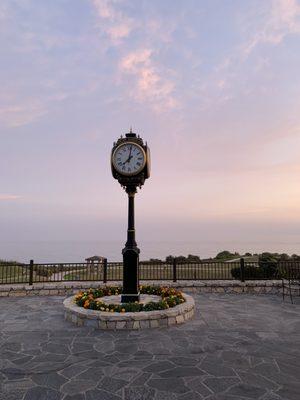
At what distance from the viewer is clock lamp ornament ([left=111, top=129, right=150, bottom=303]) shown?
30.5ft

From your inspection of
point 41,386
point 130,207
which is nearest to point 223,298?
point 130,207

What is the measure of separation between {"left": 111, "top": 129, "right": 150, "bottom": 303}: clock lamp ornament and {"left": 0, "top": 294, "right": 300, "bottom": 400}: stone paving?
5.98ft

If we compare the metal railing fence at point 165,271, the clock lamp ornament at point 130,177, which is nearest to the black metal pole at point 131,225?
the clock lamp ornament at point 130,177

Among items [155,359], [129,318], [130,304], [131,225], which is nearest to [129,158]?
[131,225]

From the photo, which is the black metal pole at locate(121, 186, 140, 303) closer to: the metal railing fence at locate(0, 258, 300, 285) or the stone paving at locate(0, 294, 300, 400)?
→ the stone paving at locate(0, 294, 300, 400)

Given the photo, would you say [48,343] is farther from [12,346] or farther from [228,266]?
[228,266]

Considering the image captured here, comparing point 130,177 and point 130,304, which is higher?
point 130,177

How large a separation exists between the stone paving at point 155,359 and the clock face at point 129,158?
172 inches

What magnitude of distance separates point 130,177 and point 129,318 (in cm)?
386

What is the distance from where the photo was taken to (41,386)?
4.77 meters

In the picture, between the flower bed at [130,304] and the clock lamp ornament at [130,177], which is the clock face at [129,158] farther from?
the flower bed at [130,304]

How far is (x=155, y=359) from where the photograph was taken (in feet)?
19.1

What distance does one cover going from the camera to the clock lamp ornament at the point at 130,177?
930 cm

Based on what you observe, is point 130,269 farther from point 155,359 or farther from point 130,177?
point 155,359
